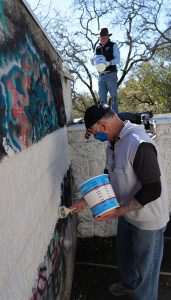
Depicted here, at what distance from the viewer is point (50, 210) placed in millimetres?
2562

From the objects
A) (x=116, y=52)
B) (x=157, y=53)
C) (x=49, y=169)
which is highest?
(x=157, y=53)

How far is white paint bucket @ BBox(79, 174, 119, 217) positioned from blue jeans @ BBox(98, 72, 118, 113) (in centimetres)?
369

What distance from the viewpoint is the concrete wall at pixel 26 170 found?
1510 mm

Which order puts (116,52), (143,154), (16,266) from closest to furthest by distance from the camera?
(16,266)
(143,154)
(116,52)

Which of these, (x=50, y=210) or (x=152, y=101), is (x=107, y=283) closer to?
(x=50, y=210)

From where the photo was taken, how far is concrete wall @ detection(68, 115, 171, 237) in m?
4.64

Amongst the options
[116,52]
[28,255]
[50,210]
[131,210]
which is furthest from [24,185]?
[116,52]

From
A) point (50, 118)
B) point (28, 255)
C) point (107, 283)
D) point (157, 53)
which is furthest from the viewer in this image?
point (157, 53)

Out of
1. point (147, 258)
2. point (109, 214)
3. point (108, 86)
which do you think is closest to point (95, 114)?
point (109, 214)

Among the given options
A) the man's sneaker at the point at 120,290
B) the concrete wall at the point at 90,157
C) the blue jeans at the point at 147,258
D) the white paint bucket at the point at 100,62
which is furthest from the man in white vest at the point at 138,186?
the white paint bucket at the point at 100,62

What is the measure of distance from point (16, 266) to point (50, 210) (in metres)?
1.00

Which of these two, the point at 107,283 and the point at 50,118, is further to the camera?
the point at 107,283

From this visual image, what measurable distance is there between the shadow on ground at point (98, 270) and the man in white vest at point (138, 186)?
33.2 inches

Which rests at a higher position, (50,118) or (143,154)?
(50,118)
